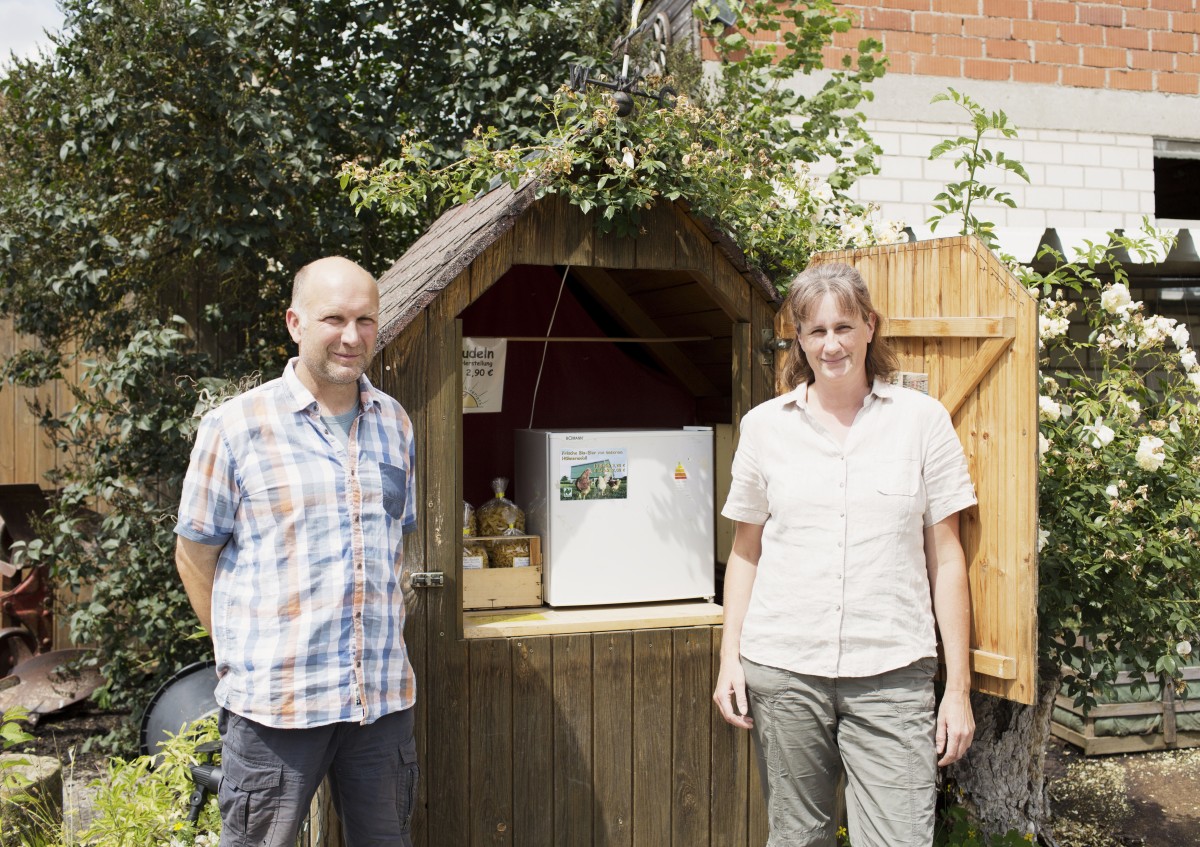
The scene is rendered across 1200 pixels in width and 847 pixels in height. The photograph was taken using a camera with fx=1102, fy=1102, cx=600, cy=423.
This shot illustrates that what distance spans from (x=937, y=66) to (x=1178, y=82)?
1.80 m

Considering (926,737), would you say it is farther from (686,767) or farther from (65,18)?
(65,18)

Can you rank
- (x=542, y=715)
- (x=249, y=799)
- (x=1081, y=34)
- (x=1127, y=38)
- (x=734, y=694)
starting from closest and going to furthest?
(x=249, y=799)
(x=734, y=694)
(x=542, y=715)
(x=1081, y=34)
(x=1127, y=38)

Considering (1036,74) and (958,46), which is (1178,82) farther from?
(958,46)

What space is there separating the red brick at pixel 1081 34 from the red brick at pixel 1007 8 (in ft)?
0.92

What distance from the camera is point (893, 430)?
2518mm

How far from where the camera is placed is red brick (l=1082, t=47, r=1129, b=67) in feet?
23.2

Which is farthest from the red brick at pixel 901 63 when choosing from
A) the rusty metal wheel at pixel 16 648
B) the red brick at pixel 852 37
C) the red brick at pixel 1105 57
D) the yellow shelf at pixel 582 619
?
the rusty metal wheel at pixel 16 648

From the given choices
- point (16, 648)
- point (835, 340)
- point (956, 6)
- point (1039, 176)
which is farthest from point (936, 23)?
point (16, 648)

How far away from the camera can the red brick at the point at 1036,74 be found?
22.7 feet

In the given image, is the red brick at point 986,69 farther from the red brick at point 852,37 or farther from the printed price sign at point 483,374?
the printed price sign at point 483,374

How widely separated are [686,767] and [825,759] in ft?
3.17

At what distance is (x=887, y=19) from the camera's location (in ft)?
22.0

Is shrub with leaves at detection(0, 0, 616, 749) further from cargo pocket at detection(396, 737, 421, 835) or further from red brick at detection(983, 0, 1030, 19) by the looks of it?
cargo pocket at detection(396, 737, 421, 835)

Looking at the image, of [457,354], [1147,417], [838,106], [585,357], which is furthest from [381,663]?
[838,106]
